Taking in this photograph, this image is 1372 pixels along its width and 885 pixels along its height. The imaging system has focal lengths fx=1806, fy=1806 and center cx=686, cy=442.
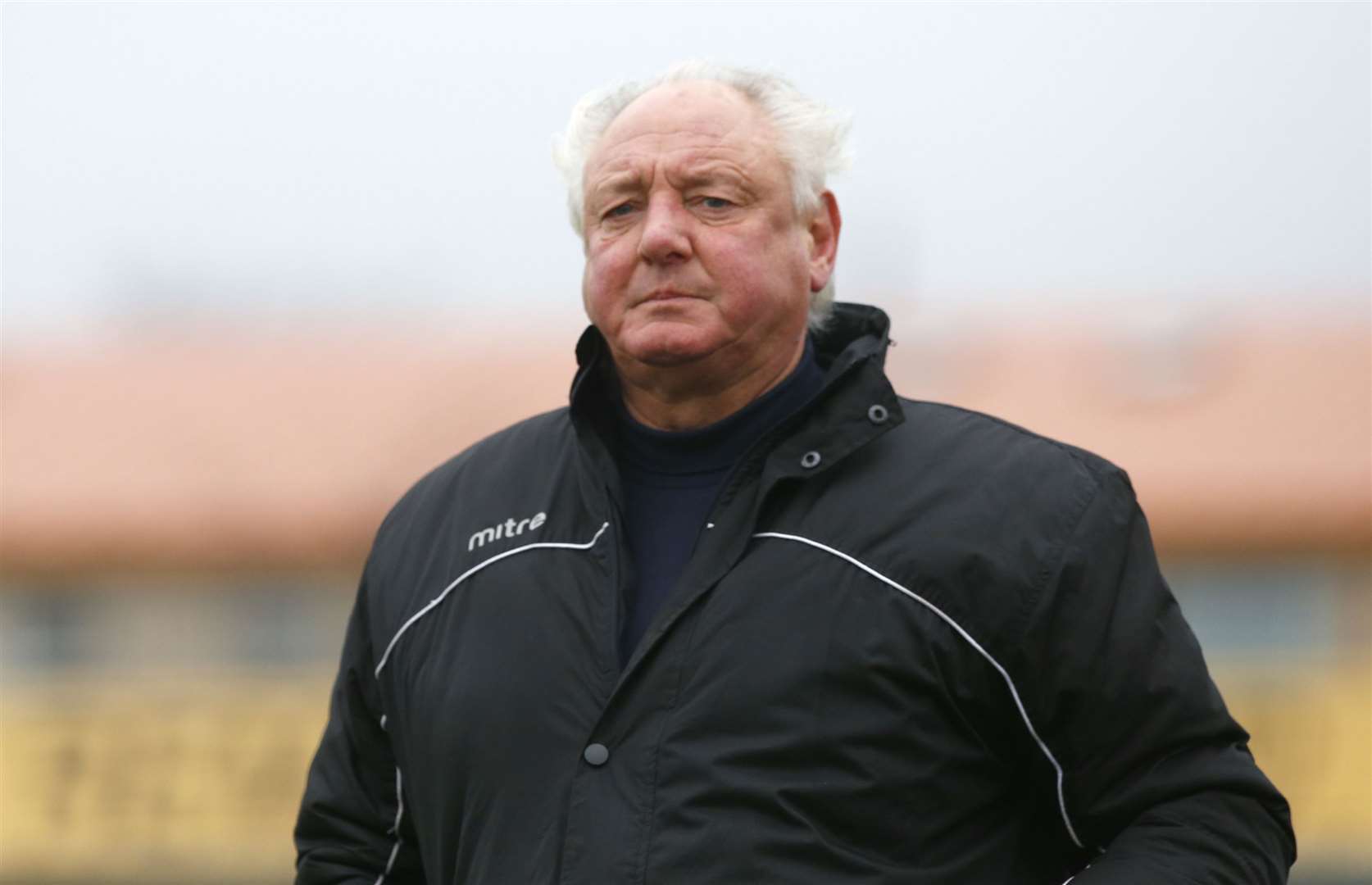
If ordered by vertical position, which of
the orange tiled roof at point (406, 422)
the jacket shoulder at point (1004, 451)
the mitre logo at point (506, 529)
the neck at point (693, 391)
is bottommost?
the orange tiled roof at point (406, 422)

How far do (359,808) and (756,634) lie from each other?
A: 0.67 metres

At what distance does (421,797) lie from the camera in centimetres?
227

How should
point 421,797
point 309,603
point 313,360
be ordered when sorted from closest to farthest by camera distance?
point 421,797, point 309,603, point 313,360

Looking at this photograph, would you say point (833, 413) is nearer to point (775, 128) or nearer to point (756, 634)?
point (756, 634)

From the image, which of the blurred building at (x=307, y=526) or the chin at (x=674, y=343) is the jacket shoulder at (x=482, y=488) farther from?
the blurred building at (x=307, y=526)

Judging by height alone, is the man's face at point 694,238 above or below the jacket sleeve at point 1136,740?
above

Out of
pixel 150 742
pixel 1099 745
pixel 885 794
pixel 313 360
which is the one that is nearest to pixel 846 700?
pixel 885 794

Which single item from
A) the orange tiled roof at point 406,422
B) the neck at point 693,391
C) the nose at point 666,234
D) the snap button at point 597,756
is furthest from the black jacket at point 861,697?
the orange tiled roof at point 406,422

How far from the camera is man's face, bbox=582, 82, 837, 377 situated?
2260mm

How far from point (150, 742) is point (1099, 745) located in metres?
11.6

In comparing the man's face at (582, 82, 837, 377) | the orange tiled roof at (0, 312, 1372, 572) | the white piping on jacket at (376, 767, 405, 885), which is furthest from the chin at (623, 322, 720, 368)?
the orange tiled roof at (0, 312, 1372, 572)

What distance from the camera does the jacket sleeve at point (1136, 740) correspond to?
79.8 inches

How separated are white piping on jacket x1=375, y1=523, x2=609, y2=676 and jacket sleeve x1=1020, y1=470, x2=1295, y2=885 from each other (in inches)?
21.6

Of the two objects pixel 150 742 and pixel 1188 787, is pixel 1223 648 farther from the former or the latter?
pixel 1188 787
